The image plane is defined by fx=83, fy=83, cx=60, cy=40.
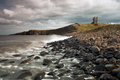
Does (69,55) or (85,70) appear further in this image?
(69,55)

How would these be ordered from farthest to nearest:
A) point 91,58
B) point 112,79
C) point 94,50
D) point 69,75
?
point 94,50 < point 91,58 < point 69,75 < point 112,79

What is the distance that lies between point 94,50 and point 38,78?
27.7 ft

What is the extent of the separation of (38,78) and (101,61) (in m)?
5.94

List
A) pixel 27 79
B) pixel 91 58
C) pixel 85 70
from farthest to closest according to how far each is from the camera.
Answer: pixel 91 58
pixel 85 70
pixel 27 79

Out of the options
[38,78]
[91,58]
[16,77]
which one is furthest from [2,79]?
[91,58]

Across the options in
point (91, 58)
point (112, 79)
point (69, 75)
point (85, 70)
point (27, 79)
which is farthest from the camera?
point (91, 58)

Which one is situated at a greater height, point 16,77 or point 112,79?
point 112,79

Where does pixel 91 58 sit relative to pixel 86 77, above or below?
above

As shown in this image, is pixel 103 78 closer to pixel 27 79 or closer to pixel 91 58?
pixel 91 58

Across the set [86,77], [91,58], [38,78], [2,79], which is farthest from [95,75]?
[2,79]

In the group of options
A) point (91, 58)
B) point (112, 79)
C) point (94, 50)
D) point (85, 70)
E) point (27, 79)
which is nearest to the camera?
point (112, 79)

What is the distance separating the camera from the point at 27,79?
607 cm

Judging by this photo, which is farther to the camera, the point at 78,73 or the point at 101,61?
the point at 101,61

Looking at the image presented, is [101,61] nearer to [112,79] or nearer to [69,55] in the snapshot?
[112,79]
